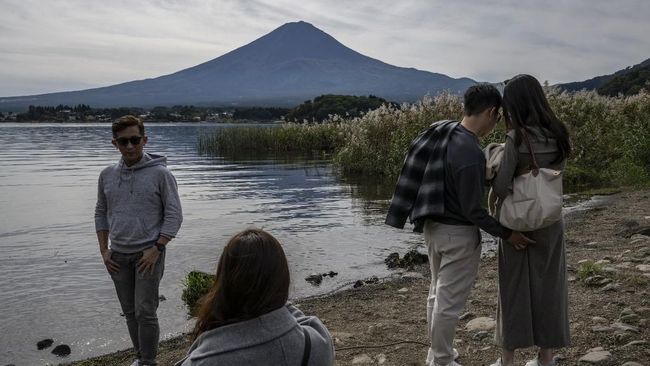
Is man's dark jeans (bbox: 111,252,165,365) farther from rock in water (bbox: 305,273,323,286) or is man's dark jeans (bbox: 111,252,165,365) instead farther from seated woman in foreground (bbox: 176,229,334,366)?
rock in water (bbox: 305,273,323,286)

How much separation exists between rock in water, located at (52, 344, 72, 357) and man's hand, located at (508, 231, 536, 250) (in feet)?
15.1

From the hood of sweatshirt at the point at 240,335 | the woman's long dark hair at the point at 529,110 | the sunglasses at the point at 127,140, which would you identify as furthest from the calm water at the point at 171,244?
the hood of sweatshirt at the point at 240,335

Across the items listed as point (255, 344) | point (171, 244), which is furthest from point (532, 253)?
point (171, 244)

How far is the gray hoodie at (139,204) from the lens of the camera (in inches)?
187

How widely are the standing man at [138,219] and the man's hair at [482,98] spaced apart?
2340 millimetres

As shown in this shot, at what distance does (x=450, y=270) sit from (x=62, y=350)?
4.25 meters

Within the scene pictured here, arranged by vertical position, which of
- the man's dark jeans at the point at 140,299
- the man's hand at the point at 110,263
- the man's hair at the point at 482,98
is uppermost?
the man's hair at the point at 482,98

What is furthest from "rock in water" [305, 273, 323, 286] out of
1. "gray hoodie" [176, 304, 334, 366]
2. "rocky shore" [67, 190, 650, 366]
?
"gray hoodie" [176, 304, 334, 366]

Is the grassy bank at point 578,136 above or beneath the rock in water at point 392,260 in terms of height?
above

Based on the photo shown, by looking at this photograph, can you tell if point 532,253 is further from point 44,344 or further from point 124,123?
point 44,344

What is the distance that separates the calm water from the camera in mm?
7098

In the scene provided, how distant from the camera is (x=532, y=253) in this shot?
3.91 metres

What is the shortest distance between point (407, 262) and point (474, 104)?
18.1ft

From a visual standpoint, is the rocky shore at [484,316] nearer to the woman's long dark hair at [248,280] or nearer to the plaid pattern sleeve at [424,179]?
the plaid pattern sleeve at [424,179]
